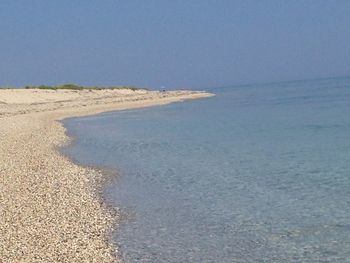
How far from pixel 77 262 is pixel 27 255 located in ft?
3.22

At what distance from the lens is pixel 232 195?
1484 centimetres

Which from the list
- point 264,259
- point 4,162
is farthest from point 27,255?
point 4,162

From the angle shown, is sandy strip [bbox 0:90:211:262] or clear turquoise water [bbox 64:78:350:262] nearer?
sandy strip [bbox 0:90:211:262]

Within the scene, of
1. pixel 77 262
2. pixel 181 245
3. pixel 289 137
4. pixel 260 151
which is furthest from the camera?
pixel 289 137

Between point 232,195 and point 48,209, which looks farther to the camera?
point 232,195

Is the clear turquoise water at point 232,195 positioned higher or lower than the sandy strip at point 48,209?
lower

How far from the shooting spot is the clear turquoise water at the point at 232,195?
404 inches

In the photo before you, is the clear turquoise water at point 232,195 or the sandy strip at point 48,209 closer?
the sandy strip at point 48,209

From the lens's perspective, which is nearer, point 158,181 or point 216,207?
point 216,207

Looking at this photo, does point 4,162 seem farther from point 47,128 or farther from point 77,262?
point 47,128

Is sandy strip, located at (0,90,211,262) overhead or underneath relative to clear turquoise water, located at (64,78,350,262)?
overhead

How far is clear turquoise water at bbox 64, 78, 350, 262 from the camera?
10.3 meters

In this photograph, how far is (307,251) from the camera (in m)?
9.83

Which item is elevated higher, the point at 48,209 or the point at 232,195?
the point at 48,209
